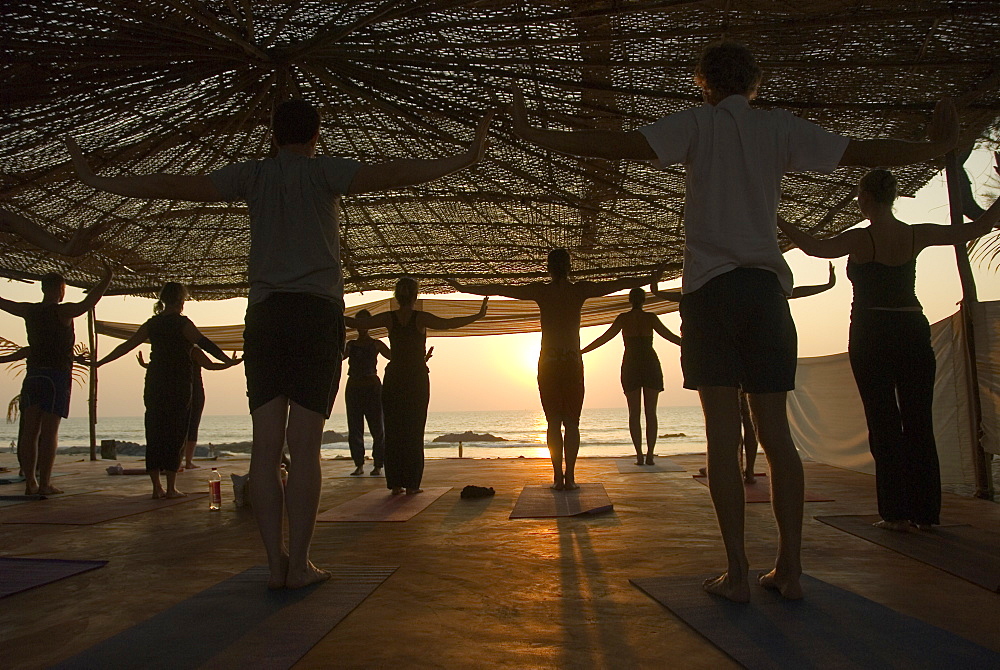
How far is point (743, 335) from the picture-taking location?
2.73 metres

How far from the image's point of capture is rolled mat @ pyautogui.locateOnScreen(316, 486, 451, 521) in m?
5.10

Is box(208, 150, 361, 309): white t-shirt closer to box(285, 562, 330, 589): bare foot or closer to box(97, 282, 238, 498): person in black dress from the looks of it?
box(285, 562, 330, 589): bare foot

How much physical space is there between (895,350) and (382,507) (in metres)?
3.38

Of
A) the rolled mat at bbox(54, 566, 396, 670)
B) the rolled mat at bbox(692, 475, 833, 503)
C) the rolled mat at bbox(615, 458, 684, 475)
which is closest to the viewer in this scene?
the rolled mat at bbox(54, 566, 396, 670)

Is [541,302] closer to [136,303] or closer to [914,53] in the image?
[914,53]

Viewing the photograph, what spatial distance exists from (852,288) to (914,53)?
1863mm

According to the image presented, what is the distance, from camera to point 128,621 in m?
2.60

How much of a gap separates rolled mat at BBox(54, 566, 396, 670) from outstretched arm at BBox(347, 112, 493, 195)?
153cm

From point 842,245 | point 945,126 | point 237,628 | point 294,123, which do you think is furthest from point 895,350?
point 237,628

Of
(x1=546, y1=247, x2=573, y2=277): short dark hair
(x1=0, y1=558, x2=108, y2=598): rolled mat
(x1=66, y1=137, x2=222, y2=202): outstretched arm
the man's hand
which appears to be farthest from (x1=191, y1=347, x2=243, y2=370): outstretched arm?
the man's hand

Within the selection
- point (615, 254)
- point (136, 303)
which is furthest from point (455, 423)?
point (615, 254)

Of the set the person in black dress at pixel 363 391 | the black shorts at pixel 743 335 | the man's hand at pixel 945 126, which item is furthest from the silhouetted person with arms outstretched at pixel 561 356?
the black shorts at pixel 743 335

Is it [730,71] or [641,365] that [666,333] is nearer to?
[641,365]

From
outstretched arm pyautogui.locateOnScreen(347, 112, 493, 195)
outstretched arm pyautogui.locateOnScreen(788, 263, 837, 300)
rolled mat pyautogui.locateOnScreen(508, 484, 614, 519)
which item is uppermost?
outstretched arm pyautogui.locateOnScreen(347, 112, 493, 195)
